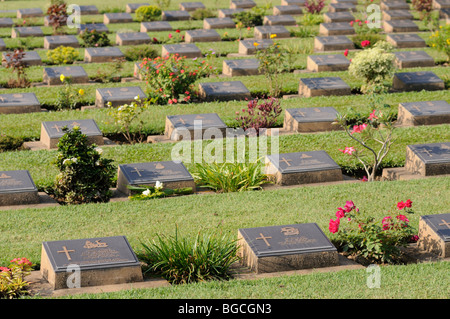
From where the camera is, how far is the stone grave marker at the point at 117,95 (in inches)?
615

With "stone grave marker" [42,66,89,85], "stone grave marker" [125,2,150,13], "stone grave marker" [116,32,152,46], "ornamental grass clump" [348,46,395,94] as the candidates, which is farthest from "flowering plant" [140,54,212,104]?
"stone grave marker" [125,2,150,13]

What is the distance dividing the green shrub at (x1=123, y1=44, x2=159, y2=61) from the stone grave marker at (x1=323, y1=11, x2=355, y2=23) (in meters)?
7.70

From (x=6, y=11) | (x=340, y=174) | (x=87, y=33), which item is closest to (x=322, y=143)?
(x=340, y=174)

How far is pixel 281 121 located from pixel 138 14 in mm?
11858

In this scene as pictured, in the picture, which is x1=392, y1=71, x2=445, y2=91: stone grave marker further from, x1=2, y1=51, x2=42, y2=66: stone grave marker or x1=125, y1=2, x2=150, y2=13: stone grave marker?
x1=125, y1=2, x2=150, y2=13: stone grave marker

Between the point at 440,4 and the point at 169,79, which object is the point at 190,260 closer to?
the point at 169,79

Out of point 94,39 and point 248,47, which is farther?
point 94,39

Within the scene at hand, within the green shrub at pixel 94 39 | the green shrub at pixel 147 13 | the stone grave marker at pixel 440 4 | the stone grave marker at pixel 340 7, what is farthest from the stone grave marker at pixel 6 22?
the stone grave marker at pixel 440 4

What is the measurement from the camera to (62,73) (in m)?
17.9

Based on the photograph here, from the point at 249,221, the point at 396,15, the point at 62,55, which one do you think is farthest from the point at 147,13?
the point at 249,221

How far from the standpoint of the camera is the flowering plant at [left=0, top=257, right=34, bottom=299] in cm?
811

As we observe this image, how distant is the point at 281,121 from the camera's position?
49.4ft

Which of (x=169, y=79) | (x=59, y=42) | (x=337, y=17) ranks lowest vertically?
(x=169, y=79)

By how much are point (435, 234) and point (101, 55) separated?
12.6 meters
